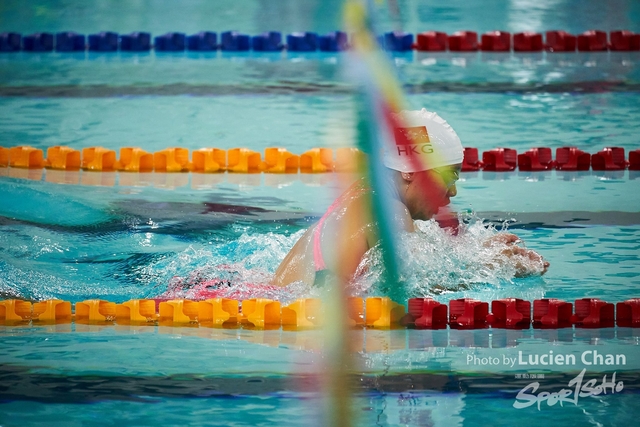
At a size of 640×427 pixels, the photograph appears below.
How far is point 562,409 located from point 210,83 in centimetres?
530

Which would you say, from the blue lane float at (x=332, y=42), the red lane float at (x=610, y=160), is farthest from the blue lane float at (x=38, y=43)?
the red lane float at (x=610, y=160)

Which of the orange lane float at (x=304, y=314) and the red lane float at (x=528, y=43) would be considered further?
the red lane float at (x=528, y=43)

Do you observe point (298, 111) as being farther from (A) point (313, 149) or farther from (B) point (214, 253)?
(B) point (214, 253)

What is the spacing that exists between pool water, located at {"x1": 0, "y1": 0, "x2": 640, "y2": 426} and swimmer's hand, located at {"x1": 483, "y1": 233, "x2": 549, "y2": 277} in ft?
0.14

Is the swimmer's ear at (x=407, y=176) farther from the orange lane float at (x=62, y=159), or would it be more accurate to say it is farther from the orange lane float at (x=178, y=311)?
the orange lane float at (x=62, y=159)

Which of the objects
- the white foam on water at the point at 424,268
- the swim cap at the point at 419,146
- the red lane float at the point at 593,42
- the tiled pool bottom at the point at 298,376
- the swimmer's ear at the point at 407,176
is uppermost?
the red lane float at the point at 593,42

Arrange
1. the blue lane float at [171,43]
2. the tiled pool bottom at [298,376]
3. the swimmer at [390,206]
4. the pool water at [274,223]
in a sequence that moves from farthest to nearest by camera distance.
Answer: the blue lane float at [171,43] < the swimmer at [390,206] < the pool water at [274,223] < the tiled pool bottom at [298,376]

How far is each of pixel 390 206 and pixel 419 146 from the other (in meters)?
0.26

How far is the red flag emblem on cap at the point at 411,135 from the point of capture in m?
3.85

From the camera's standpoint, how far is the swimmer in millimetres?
3719

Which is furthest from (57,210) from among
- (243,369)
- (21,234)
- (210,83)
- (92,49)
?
(92,49)

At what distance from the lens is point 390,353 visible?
351 centimetres

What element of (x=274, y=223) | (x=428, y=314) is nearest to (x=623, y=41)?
(x=274, y=223)

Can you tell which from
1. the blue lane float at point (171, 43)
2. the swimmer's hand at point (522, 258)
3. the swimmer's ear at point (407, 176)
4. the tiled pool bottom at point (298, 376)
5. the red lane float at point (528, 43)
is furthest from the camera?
the blue lane float at point (171, 43)
